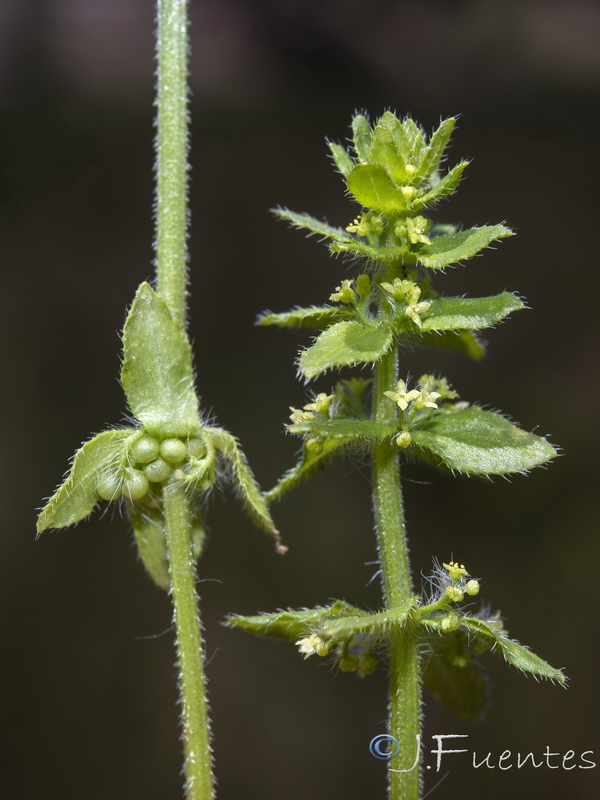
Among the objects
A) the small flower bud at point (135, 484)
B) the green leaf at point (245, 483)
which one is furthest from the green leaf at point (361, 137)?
the small flower bud at point (135, 484)

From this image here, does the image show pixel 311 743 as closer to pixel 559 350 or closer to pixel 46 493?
pixel 46 493

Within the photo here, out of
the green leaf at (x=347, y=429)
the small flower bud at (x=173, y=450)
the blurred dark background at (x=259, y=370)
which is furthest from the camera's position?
the blurred dark background at (x=259, y=370)

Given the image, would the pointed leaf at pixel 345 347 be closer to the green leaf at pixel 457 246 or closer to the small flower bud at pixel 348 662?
the green leaf at pixel 457 246

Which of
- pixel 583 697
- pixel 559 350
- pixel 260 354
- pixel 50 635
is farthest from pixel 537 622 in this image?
pixel 50 635

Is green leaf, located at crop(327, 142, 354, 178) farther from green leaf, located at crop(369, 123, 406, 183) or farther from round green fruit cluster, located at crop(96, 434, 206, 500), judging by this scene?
round green fruit cluster, located at crop(96, 434, 206, 500)

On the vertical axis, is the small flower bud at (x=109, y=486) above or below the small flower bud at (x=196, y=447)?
below

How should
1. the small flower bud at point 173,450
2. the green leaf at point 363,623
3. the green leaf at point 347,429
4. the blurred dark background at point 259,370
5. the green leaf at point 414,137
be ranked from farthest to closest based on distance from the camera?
the blurred dark background at point 259,370, the small flower bud at point 173,450, the green leaf at point 414,137, the green leaf at point 347,429, the green leaf at point 363,623

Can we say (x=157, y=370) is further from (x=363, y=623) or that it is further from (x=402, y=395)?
(x=363, y=623)
